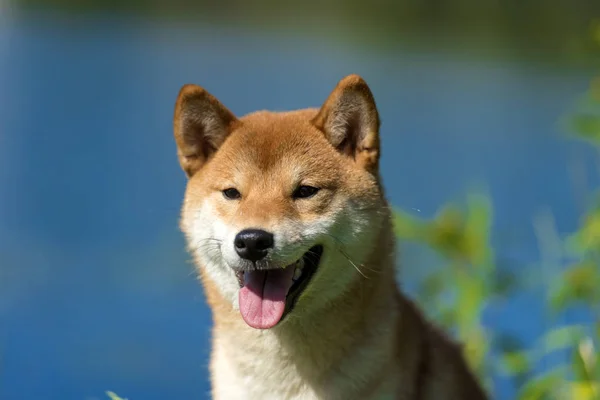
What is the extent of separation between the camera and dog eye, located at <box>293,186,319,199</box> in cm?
352

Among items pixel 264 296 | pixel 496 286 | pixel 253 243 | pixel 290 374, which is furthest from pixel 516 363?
pixel 253 243

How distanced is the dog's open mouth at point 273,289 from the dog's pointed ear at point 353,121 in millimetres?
496

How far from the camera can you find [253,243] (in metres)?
3.21

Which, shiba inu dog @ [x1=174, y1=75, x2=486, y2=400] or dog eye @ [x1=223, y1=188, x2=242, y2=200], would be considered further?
dog eye @ [x1=223, y1=188, x2=242, y2=200]

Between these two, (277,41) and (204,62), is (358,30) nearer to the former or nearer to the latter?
(277,41)

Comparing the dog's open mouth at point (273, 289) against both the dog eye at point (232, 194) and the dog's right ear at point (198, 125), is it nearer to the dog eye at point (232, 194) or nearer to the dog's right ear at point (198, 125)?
the dog eye at point (232, 194)

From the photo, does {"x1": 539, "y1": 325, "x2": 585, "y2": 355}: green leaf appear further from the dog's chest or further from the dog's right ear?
the dog's right ear

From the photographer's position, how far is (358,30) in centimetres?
1630

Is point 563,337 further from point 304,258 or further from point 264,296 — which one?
point 264,296

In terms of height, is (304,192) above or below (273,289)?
above

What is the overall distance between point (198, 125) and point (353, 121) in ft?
2.23

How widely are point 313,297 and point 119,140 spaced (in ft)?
30.4

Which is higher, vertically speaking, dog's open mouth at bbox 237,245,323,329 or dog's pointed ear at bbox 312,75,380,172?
dog's pointed ear at bbox 312,75,380,172

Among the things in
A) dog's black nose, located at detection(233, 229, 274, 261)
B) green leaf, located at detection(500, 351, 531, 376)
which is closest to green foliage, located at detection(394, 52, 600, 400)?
green leaf, located at detection(500, 351, 531, 376)
